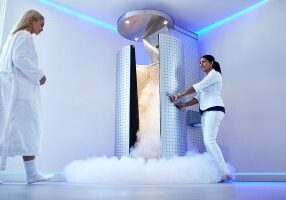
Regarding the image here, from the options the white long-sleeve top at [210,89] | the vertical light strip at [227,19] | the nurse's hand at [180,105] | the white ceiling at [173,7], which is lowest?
the nurse's hand at [180,105]

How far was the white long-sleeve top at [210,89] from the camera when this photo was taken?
3195 millimetres

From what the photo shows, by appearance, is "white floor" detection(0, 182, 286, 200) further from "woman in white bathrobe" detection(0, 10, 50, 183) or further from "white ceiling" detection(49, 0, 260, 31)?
"white ceiling" detection(49, 0, 260, 31)

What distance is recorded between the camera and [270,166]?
358 centimetres

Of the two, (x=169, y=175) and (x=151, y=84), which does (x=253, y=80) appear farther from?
(x=169, y=175)

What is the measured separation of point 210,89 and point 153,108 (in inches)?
32.8

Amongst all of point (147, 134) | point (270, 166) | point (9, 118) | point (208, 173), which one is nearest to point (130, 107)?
point (147, 134)

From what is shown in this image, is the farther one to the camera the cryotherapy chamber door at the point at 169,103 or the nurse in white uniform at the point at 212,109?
the cryotherapy chamber door at the point at 169,103

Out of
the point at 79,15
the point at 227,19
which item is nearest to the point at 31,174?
the point at 79,15

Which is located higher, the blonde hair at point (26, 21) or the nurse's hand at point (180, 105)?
the blonde hair at point (26, 21)

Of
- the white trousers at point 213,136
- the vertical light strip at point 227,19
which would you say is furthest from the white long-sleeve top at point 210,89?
the vertical light strip at point 227,19

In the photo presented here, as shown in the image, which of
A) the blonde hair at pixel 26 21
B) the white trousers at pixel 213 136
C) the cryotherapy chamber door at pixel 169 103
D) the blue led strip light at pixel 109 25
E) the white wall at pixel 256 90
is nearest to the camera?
the blonde hair at pixel 26 21

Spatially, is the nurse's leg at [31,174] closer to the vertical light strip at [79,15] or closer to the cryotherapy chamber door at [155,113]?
the cryotherapy chamber door at [155,113]

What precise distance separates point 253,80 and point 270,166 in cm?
118

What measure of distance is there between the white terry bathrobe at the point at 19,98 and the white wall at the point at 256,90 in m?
2.78
